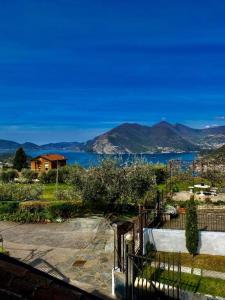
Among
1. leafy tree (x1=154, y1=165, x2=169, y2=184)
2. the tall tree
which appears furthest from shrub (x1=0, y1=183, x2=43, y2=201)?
the tall tree

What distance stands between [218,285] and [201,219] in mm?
9731

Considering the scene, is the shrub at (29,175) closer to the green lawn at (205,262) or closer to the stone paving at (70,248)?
the stone paving at (70,248)

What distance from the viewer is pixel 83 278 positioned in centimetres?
1542

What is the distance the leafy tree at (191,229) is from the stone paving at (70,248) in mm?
3416

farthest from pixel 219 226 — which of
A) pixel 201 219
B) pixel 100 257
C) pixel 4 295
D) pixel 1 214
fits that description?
pixel 4 295

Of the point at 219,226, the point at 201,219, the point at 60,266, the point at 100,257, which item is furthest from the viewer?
the point at 201,219

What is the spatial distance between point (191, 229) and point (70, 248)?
5748mm

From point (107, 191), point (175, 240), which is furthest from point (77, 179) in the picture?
point (175, 240)

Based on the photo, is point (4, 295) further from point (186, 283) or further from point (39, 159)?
point (39, 159)

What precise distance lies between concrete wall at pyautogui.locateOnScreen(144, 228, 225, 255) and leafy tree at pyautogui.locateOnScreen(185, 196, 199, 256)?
1.33ft

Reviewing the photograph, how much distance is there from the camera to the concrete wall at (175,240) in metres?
17.9

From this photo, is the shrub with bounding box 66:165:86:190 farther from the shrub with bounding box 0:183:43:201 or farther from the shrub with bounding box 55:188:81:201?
the shrub with bounding box 0:183:43:201

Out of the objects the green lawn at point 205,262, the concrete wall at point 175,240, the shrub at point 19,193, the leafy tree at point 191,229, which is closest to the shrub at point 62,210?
the shrub at point 19,193

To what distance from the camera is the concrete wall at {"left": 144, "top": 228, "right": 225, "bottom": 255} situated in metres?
17.9
